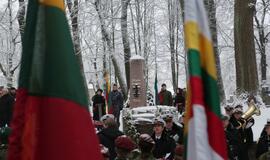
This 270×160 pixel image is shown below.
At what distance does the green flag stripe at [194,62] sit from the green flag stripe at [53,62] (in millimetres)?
555

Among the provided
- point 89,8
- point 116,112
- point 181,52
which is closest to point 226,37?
point 181,52

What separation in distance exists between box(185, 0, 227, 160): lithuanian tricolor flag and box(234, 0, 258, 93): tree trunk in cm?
1907

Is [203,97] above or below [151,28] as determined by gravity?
below

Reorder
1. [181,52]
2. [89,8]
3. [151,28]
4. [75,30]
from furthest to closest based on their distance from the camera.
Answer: [181,52] < [151,28] < [89,8] < [75,30]

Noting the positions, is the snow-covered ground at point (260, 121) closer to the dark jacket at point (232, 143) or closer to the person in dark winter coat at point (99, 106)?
the person in dark winter coat at point (99, 106)

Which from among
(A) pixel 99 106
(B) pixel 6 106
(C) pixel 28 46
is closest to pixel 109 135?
(C) pixel 28 46

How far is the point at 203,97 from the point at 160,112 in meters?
12.7

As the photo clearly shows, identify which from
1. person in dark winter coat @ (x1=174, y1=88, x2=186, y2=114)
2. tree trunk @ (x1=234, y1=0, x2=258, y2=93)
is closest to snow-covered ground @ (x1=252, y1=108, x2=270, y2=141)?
tree trunk @ (x1=234, y1=0, x2=258, y2=93)

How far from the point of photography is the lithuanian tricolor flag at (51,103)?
8.34ft

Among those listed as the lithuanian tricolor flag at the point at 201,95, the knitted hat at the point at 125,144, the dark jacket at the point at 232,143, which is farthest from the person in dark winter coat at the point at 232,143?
the lithuanian tricolor flag at the point at 201,95

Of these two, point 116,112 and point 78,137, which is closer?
point 78,137

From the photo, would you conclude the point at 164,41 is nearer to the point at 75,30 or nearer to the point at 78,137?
the point at 75,30

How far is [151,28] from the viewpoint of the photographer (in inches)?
1663

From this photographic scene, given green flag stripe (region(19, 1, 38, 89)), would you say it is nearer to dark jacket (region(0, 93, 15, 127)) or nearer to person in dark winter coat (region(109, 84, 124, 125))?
dark jacket (region(0, 93, 15, 127))
